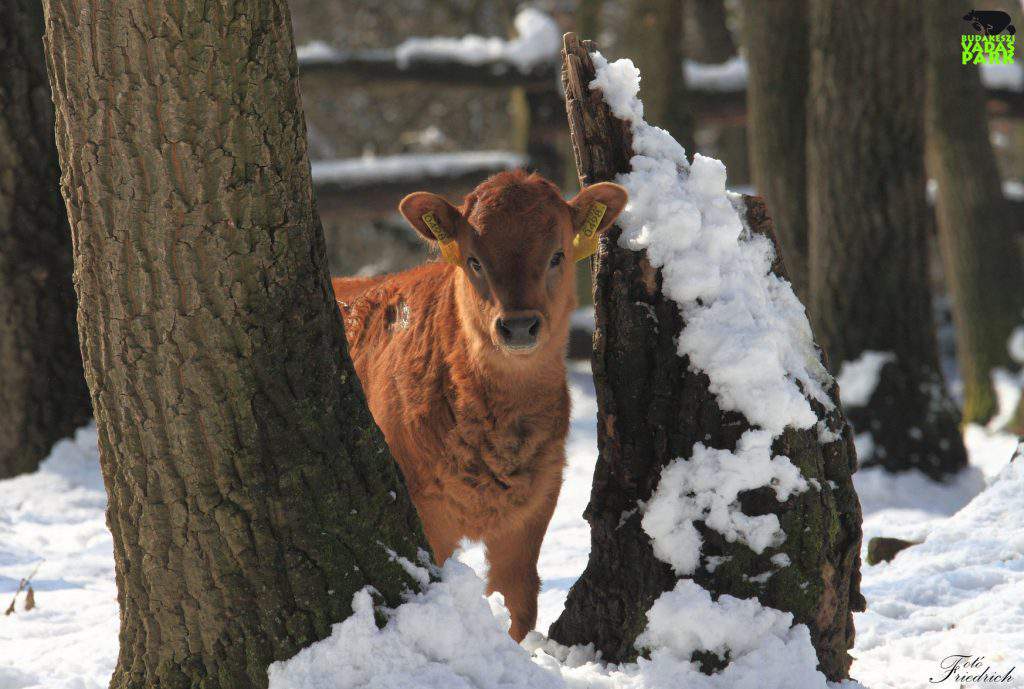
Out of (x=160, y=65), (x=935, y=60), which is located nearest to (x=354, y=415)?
(x=160, y=65)

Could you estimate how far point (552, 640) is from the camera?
3.96 meters

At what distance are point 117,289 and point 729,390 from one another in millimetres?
1927

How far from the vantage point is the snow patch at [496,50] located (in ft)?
36.6

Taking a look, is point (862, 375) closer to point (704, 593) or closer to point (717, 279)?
point (717, 279)

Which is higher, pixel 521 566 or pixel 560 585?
pixel 521 566

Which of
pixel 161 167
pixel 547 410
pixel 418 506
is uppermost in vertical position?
pixel 161 167

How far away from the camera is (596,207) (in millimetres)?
3855

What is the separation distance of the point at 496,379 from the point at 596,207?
2.61ft

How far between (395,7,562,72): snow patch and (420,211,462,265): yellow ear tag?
24.2 ft

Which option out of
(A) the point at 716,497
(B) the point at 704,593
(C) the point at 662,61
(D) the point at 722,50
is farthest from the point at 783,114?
(D) the point at 722,50

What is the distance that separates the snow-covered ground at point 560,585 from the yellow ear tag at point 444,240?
1.42 metres

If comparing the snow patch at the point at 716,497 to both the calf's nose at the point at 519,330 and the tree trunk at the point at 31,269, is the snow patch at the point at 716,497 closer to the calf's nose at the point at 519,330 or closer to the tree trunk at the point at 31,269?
the calf's nose at the point at 519,330

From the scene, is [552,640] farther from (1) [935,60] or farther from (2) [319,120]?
(2) [319,120]
